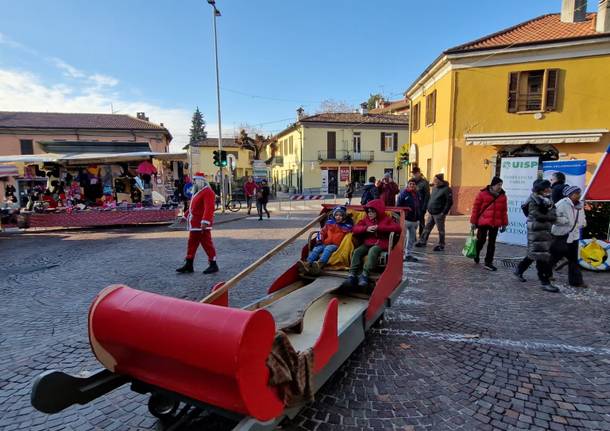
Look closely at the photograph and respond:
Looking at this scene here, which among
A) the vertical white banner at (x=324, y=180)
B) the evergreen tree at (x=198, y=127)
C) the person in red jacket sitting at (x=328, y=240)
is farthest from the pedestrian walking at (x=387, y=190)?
the evergreen tree at (x=198, y=127)

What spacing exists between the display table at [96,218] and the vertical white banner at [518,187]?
11751mm

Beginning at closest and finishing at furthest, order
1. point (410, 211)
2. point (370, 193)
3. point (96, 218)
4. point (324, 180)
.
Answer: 1. point (410, 211)
2. point (370, 193)
3. point (96, 218)
4. point (324, 180)

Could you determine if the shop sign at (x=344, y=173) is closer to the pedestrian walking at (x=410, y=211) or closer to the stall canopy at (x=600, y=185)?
the pedestrian walking at (x=410, y=211)

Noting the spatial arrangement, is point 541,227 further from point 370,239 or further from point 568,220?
point 370,239

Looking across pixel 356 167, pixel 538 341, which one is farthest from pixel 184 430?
pixel 356 167

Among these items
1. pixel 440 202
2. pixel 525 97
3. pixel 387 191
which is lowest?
pixel 440 202

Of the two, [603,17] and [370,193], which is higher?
[603,17]

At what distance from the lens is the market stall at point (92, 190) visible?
517 inches

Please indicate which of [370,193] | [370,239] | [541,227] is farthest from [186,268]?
[541,227]

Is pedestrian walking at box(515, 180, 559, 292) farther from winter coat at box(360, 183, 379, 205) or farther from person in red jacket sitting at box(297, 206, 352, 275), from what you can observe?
winter coat at box(360, 183, 379, 205)

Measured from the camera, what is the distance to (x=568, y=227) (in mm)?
5699

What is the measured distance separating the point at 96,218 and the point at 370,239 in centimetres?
1216

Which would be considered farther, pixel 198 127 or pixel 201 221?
pixel 198 127

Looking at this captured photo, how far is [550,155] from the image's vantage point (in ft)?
47.5
